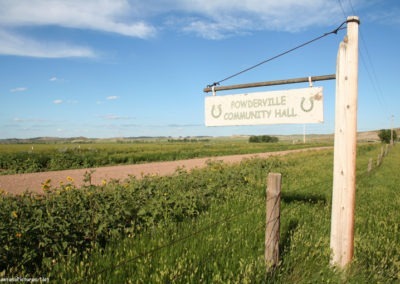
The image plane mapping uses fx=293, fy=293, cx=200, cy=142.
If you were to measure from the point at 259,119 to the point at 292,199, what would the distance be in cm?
386

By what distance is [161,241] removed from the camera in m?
3.88

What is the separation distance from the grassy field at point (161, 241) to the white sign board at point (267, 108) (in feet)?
4.47

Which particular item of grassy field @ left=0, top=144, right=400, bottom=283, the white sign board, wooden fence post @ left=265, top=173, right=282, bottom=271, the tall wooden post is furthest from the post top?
grassy field @ left=0, top=144, right=400, bottom=283

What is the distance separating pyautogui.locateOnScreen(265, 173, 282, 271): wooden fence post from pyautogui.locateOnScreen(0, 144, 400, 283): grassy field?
0.13m

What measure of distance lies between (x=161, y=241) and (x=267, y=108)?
88.7 inches

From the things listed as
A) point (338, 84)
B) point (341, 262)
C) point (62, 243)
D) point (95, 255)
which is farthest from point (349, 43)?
point (62, 243)

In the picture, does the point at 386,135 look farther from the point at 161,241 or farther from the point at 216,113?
the point at 161,241

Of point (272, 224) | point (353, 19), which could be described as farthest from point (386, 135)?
point (272, 224)

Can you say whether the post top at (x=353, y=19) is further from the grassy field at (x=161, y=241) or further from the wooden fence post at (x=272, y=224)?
the grassy field at (x=161, y=241)

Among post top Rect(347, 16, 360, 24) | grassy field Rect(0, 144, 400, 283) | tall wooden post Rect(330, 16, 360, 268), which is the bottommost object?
grassy field Rect(0, 144, 400, 283)

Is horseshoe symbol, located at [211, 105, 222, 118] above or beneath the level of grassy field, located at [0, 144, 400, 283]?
above

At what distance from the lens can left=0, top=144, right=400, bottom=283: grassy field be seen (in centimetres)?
309

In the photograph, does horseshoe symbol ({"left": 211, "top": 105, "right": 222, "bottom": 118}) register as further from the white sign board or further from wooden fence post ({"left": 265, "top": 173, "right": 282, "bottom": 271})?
wooden fence post ({"left": 265, "top": 173, "right": 282, "bottom": 271})

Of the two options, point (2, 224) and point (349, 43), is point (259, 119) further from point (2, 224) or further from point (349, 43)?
point (2, 224)
